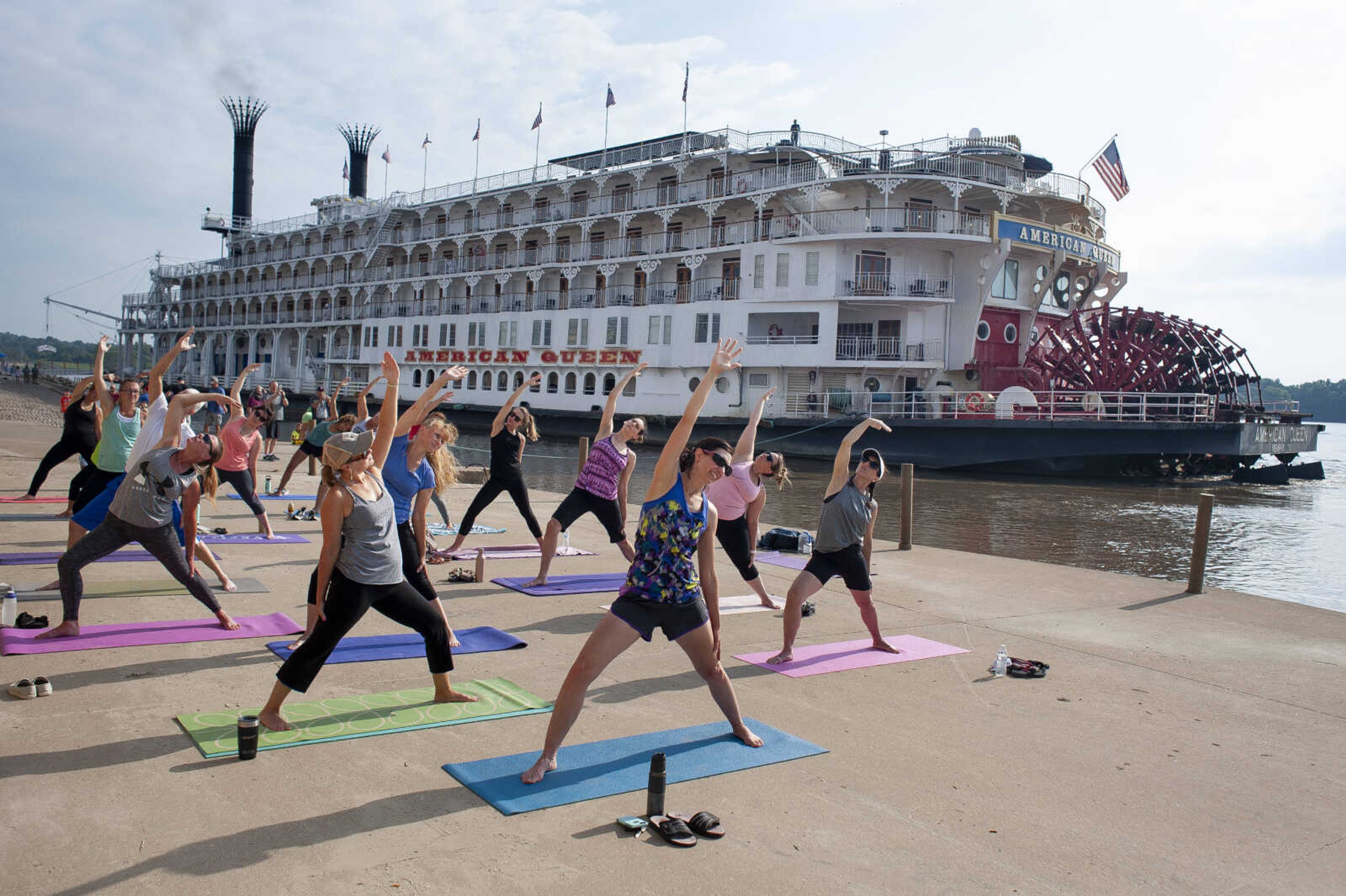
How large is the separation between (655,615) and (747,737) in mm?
1049

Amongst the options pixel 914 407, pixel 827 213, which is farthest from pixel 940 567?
pixel 827 213

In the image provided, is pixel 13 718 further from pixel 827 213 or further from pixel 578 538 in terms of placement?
pixel 827 213

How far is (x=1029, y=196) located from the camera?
112ft

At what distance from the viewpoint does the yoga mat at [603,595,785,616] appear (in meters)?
8.83

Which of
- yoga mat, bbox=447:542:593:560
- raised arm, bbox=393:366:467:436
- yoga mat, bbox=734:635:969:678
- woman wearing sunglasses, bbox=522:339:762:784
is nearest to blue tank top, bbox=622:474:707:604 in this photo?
woman wearing sunglasses, bbox=522:339:762:784

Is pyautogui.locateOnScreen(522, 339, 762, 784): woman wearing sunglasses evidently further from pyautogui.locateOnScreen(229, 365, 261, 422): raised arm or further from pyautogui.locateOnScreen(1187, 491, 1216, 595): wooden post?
pyautogui.locateOnScreen(1187, 491, 1216, 595): wooden post

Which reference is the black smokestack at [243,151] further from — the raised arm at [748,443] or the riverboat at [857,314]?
the raised arm at [748,443]

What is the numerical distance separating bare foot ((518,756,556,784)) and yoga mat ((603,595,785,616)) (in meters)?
3.98

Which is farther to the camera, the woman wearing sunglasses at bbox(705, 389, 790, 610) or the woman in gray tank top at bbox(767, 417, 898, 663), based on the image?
the woman wearing sunglasses at bbox(705, 389, 790, 610)

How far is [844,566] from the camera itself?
6.98m

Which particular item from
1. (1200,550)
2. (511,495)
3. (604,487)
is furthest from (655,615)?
(1200,550)

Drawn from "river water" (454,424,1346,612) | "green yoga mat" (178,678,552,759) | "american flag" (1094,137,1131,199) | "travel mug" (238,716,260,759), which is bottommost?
"river water" (454,424,1346,612)

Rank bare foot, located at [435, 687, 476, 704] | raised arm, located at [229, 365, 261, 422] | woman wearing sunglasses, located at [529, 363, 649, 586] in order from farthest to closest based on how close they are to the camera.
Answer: raised arm, located at [229, 365, 261, 422], woman wearing sunglasses, located at [529, 363, 649, 586], bare foot, located at [435, 687, 476, 704]

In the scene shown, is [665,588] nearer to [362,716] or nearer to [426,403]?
A: [362,716]
